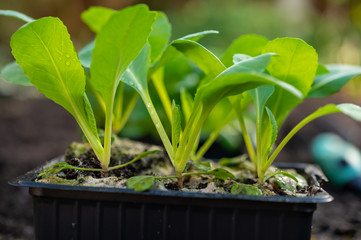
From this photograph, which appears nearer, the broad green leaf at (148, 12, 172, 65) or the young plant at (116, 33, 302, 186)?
the young plant at (116, 33, 302, 186)

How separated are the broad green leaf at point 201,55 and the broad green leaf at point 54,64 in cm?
21

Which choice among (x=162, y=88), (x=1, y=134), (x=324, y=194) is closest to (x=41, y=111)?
(x=1, y=134)

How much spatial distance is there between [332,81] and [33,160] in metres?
1.81

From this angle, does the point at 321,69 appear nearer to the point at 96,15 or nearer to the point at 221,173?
the point at 221,173

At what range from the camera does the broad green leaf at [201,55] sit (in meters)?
0.73

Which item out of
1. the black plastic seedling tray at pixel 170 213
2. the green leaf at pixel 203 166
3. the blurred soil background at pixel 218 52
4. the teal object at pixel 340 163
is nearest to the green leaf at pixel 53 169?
the black plastic seedling tray at pixel 170 213

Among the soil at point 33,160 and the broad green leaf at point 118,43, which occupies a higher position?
the broad green leaf at point 118,43

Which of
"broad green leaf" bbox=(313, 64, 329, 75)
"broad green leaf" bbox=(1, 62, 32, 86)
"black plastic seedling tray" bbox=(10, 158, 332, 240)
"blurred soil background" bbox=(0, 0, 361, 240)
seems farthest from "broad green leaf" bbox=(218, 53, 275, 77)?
"blurred soil background" bbox=(0, 0, 361, 240)

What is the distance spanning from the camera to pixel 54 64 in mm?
726

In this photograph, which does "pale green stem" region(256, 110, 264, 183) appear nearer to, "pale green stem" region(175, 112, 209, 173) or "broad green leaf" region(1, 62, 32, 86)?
"pale green stem" region(175, 112, 209, 173)

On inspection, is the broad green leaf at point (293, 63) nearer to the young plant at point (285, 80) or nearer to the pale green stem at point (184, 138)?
the young plant at point (285, 80)

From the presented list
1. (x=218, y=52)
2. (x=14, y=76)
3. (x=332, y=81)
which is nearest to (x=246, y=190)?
(x=332, y=81)

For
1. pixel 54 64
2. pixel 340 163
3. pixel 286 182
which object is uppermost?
pixel 54 64

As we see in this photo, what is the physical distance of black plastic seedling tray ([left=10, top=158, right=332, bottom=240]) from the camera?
68 cm
